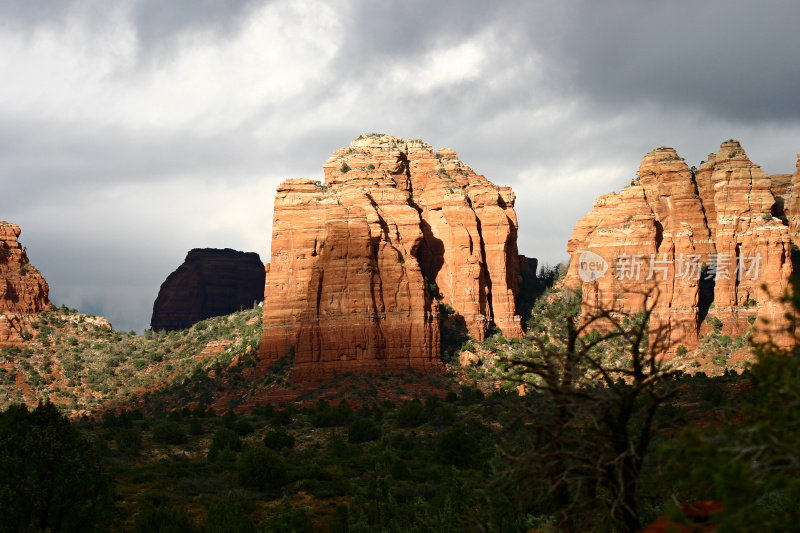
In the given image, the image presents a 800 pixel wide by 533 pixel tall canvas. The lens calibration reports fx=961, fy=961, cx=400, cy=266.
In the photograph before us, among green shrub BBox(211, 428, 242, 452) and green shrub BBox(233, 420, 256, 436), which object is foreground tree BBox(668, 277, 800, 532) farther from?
green shrub BBox(233, 420, 256, 436)

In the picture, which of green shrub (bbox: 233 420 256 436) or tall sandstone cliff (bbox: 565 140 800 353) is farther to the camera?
tall sandstone cliff (bbox: 565 140 800 353)

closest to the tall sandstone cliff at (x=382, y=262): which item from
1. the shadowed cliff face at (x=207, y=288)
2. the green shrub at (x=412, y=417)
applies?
the green shrub at (x=412, y=417)

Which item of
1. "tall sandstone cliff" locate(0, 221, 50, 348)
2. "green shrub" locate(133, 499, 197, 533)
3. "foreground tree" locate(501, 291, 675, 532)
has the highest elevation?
"tall sandstone cliff" locate(0, 221, 50, 348)

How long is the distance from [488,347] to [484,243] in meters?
14.4

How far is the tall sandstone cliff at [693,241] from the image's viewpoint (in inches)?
4205

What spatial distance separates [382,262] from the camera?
10194cm

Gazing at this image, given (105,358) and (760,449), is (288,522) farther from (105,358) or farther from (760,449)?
(105,358)

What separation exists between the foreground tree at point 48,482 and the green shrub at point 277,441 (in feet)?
103

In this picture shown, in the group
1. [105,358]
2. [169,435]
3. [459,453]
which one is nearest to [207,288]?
[105,358]

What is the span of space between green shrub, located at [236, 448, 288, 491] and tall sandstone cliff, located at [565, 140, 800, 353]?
196 feet

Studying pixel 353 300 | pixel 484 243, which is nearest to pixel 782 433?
pixel 353 300

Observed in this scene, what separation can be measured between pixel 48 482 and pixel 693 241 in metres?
95.0

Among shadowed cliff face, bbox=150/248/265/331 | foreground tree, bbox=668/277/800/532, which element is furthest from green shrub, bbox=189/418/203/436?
shadowed cliff face, bbox=150/248/265/331

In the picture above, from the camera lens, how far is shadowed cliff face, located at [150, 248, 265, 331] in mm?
176500
